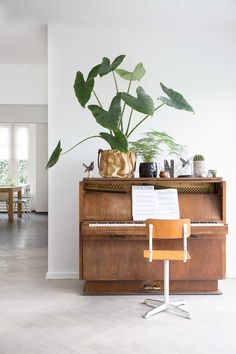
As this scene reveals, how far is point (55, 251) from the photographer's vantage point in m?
4.79

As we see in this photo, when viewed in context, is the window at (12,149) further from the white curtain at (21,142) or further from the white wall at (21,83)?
the white wall at (21,83)

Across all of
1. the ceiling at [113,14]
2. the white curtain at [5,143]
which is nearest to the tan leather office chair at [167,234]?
the ceiling at [113,14]

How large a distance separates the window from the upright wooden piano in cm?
879

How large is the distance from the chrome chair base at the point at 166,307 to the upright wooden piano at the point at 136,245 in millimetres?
338

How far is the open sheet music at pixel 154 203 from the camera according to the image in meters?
4.11

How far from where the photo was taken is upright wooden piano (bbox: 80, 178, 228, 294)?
156 inches

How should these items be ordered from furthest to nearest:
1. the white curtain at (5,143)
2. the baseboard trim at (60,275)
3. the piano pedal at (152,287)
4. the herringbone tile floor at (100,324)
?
the white curtain at (5,143) < the baseboard trim at (60,275) < the piano pedal at (152,287) < the herringbone tile floor at (100,324)

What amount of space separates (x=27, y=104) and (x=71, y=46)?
212 centimetres

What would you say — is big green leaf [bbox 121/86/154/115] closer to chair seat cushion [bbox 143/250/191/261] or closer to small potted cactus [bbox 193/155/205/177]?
small potted cactus [bbox 193/155/205/177]

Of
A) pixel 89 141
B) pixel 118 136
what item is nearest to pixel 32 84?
pixel 89 141

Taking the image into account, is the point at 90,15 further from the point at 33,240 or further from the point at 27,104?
the point at 33,240

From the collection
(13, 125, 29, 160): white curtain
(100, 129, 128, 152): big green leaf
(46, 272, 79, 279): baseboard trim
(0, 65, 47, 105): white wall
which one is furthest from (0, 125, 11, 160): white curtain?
(100, 129, 128, 152): big green leaf

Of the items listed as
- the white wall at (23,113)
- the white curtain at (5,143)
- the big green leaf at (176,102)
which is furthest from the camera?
the white curtain at (5,143)

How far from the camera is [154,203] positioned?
4.16 m
